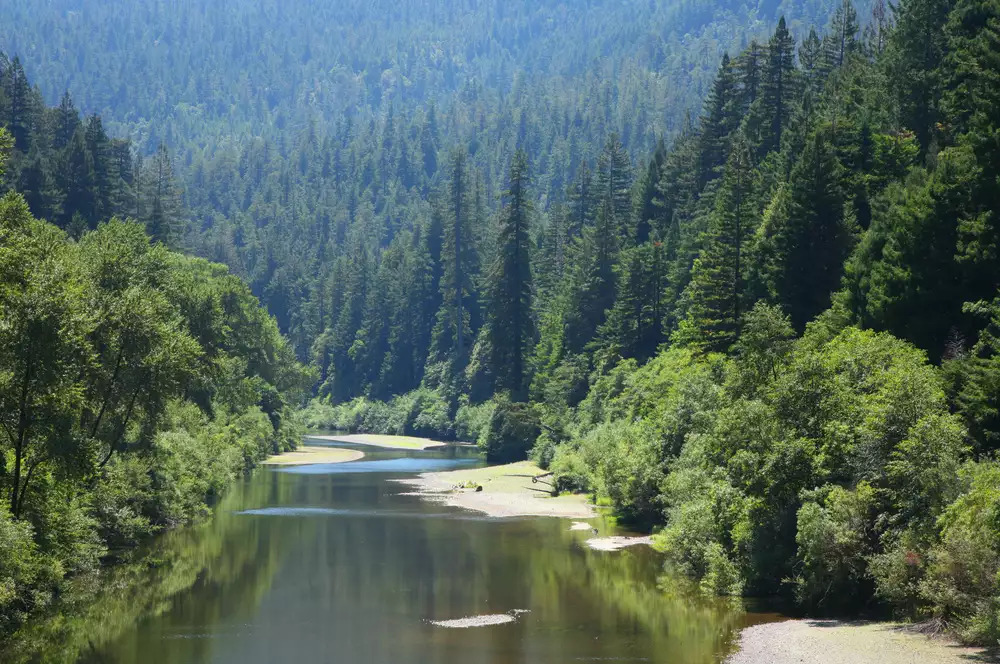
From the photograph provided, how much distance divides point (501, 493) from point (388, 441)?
58409 mm

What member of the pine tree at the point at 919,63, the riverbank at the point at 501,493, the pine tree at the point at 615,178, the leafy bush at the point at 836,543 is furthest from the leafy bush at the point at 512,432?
the leafy bush at the point at 836,543

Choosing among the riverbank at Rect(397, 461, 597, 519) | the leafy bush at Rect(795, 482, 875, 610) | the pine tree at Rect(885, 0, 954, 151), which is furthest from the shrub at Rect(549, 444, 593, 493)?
the leafy bush at Rect(795, 482, 875, 610)

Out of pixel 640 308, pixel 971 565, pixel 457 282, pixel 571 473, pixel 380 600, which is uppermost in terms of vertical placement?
pixel 457 282

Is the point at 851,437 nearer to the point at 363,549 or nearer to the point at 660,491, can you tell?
the point at 660,491

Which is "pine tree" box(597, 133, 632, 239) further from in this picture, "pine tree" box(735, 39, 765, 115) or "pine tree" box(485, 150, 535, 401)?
"pine tree" box(735, 39, 765, 115)

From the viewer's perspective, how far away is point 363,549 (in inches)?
2010

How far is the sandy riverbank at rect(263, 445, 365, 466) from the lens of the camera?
9788 cm

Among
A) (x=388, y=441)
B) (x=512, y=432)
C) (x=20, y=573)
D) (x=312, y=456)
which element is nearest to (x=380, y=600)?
(x=20, y=573)

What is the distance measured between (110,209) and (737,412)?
8187 cm

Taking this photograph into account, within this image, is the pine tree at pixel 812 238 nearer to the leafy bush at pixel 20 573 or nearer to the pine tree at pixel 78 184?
the leafy bush at pixel 20 573

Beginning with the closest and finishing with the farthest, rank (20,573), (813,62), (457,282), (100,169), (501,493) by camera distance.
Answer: (20,573) < (501,493) < (813,62) < (100,169) < (457,282)

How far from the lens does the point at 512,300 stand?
115m

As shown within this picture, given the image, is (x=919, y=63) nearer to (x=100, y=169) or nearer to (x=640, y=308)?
(x=640, y=308)

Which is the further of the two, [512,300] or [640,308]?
[512,300]
